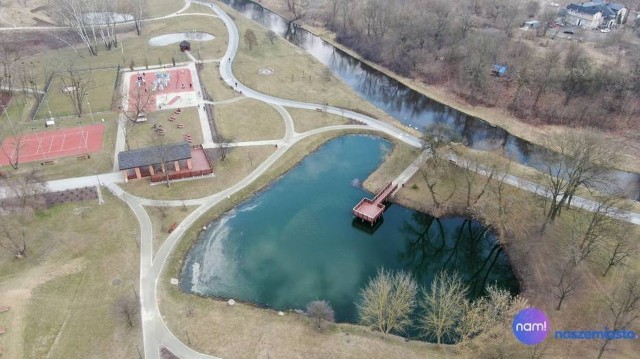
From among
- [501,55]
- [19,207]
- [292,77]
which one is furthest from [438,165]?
[19,207]

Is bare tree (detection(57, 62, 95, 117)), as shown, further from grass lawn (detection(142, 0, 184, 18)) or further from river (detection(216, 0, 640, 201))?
river (detection(216, 0, 640, 201))

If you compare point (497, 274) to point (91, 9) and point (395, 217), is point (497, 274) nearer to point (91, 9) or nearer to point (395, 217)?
point (395, 217)

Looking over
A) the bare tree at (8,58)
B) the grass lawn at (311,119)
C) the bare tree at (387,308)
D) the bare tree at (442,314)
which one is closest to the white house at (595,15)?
the grass lawn at (311,119)

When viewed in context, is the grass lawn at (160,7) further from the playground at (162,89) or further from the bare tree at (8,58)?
the playground at (162,89)

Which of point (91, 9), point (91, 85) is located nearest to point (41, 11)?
point (91, 9)

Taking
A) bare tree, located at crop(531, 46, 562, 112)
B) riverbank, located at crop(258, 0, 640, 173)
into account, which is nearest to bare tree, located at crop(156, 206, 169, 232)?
riverbank, located at crop(258, 0, 640, 173)

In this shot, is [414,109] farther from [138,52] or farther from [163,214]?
[138,52]
